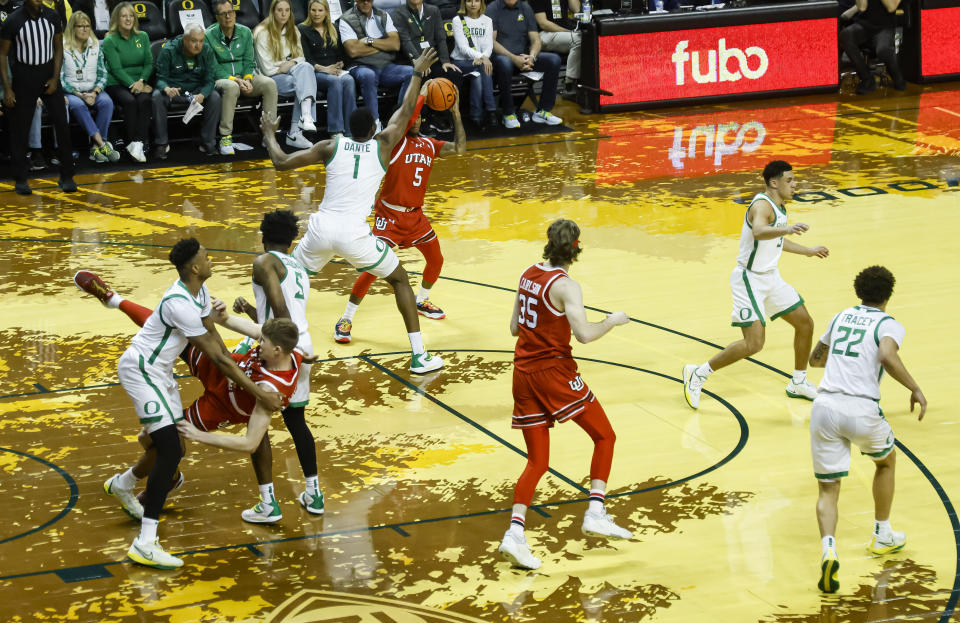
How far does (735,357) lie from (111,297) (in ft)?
13.1

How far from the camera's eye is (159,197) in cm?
1417

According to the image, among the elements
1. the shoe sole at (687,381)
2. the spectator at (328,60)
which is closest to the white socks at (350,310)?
→ the shoe sole at (687,381)

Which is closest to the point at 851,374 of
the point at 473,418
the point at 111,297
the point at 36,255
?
the point at 473,418

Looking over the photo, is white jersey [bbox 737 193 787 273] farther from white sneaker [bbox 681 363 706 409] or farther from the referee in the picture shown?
the referee

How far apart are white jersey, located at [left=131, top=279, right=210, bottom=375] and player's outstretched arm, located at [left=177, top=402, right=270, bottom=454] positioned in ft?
1.28

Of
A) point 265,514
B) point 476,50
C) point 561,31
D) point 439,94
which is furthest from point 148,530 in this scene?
point 561,31

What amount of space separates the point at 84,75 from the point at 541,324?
10661 millimetres

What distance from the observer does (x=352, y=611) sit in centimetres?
599

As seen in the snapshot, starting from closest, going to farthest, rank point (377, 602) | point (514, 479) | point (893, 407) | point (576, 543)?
point (377, 602)
point (576, 543)
point (514, 479)
point (893, 407)

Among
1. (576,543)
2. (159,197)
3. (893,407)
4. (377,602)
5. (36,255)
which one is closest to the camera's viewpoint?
(377,602)

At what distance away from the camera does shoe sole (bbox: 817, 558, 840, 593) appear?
6004 millimetres

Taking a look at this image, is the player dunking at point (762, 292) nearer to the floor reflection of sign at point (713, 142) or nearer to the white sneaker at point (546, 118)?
the floor reflection of sign at point (713, 142)

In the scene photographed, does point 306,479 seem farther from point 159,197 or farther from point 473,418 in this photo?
point 159,197

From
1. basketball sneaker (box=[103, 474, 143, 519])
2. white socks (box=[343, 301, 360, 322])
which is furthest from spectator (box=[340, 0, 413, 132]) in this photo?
basketball sneaker (box=[103, 474, 143, 519])
